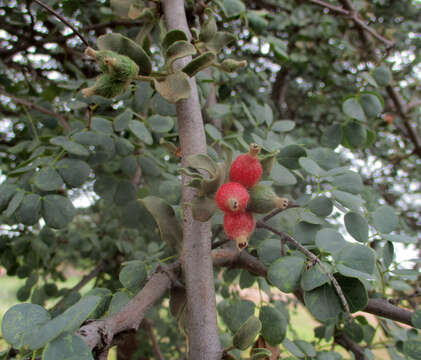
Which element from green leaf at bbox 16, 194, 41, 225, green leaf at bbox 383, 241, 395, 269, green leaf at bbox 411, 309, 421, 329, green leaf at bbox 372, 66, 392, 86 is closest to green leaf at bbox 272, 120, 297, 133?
green leaf at bbox 372, 66, 392, 86

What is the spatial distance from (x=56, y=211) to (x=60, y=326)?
689 mm

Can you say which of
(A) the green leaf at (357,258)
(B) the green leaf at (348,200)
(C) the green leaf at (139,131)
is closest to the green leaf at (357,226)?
(B) the green leaf at (348,200)

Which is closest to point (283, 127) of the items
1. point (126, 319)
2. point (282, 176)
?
point (282, 176)

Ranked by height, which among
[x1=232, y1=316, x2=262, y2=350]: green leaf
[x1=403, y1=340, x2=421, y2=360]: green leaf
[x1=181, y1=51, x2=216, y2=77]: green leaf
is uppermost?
[x1=181, y1=51, x2=216, y2=77]: green leaf

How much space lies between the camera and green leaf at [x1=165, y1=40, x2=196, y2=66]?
720mm

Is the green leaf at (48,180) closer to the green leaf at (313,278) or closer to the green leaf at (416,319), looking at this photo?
the green leaf at (313,278)

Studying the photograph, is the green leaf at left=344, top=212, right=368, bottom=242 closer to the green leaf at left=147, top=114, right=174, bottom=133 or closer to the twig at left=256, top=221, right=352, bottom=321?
the twig at left=256, top=221, right=352, bottom=321

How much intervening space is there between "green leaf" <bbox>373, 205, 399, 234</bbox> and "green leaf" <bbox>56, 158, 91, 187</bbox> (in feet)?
3.25

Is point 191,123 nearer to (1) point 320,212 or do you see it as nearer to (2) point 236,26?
(1) point 320,212

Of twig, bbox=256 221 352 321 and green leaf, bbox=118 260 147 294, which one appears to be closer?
twig, bbox=256 221 352 321

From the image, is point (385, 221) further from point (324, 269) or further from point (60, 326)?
point (60, 326)

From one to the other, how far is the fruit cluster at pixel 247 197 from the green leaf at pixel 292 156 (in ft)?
1.27

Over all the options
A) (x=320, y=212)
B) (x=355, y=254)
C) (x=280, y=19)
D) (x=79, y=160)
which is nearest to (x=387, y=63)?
(x=280, y=19)

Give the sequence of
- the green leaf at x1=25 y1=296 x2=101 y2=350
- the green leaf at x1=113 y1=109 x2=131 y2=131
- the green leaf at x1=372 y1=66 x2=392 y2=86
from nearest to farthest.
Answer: the green leaf at x1=25 y1=296 x2=101 y2=350, the green leaf at x1=113 y1=109 x2=131 y2=131, the green leaf at x1=372 y1=66 x2=392 y2=86
